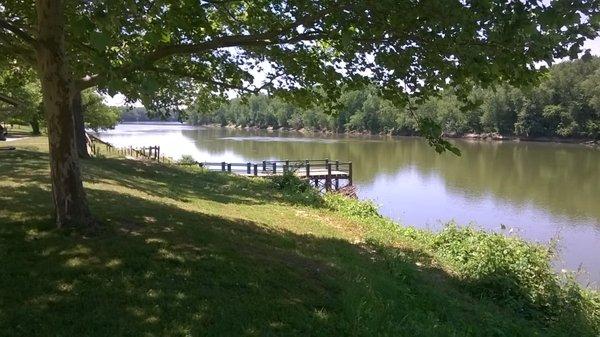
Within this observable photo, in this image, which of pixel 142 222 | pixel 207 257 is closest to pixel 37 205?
pixel 142 222

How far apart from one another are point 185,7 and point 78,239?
3.47 meters

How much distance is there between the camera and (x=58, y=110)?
7.22m

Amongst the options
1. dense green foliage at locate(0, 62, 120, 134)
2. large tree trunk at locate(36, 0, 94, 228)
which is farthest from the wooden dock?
large tree trunk at locate(36, 0, 94, 228)

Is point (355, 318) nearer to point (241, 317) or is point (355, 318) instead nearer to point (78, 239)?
point (241, 317)

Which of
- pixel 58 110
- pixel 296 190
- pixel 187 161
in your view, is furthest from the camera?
pixel 187 161

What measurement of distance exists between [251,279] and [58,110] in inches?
137

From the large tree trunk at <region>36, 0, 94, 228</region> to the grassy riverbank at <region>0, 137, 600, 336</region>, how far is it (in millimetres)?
398

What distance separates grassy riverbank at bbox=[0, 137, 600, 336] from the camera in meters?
5.35

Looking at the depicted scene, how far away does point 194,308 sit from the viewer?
556 cm

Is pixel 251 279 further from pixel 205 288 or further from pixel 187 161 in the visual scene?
pixel 187 161

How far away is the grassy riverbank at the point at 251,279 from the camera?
5.35 m

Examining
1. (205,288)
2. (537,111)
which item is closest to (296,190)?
(205,288)

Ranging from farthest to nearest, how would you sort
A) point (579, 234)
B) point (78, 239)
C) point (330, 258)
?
point (579, 234)
point (330, 258)
point (78, 239)

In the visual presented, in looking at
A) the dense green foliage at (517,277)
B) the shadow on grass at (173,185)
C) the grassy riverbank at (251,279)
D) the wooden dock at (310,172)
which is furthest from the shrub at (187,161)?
the dense green foliage at (517,277)
